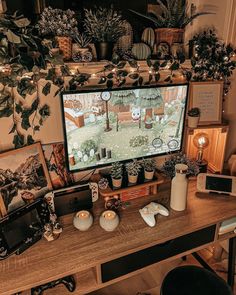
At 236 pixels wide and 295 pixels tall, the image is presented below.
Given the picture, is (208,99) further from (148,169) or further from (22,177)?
(22,177)

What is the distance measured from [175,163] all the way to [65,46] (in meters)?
0.92

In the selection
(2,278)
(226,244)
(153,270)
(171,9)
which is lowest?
(153,270)

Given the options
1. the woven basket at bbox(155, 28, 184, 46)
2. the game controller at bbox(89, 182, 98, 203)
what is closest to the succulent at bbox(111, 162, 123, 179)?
the game controller at bbox(89, 182, 98, 203)

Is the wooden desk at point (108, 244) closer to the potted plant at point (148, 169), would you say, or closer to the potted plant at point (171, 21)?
the potted plant at point (148, 169)

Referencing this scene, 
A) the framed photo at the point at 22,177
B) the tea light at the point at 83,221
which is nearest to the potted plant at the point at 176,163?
the tea light at the point at 83,221

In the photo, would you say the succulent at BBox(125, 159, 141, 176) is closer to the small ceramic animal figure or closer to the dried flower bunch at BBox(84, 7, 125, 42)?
the small ceramic animal figure

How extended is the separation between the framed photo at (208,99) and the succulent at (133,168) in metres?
0.52

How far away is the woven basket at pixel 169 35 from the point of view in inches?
62.6

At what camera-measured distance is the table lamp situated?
1.83 metres

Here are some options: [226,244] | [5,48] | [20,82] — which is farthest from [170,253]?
[5,48]

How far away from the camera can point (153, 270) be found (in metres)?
2.09

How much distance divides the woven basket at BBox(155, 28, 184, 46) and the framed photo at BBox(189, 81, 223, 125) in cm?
28

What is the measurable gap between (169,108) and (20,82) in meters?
0.85

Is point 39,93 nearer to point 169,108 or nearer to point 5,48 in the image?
point 5,48
